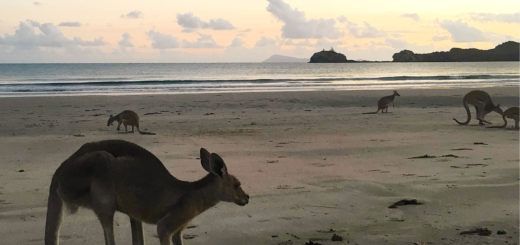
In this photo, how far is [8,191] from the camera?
263 inches

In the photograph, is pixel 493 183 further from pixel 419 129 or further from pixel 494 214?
pixel 419 129

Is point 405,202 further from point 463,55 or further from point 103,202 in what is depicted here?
point 463,55

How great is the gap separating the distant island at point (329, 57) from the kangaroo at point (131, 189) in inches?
5958

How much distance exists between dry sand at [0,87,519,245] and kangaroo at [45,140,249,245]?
63cm

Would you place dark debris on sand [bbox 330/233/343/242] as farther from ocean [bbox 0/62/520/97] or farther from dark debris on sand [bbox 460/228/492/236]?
ocean [bbox 0/62/520/97]

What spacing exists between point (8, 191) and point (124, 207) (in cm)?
363

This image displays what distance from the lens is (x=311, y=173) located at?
7.67 metres

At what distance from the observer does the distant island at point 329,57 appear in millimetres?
153000

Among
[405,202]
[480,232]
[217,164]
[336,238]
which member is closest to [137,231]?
[217,164]

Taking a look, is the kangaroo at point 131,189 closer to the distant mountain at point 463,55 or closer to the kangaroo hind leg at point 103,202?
the kangaroo hind leg at point 103,202

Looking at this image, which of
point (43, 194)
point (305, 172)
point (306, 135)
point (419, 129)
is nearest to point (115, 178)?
point (43, 194)

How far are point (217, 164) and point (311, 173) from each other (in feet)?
13.8

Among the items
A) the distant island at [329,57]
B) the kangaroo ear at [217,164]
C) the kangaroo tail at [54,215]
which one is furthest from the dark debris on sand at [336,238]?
the distant island at [329,57]

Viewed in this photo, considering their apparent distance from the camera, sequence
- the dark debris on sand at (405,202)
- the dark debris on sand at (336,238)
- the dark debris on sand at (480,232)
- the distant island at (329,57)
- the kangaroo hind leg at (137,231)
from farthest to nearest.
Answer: the distant island at (329,57), the dark debris on sand at (405,202), the dark debris on sand at (480,232), the dark debris on sand at (336,238), the kangaroo hind leg at (137,231)
